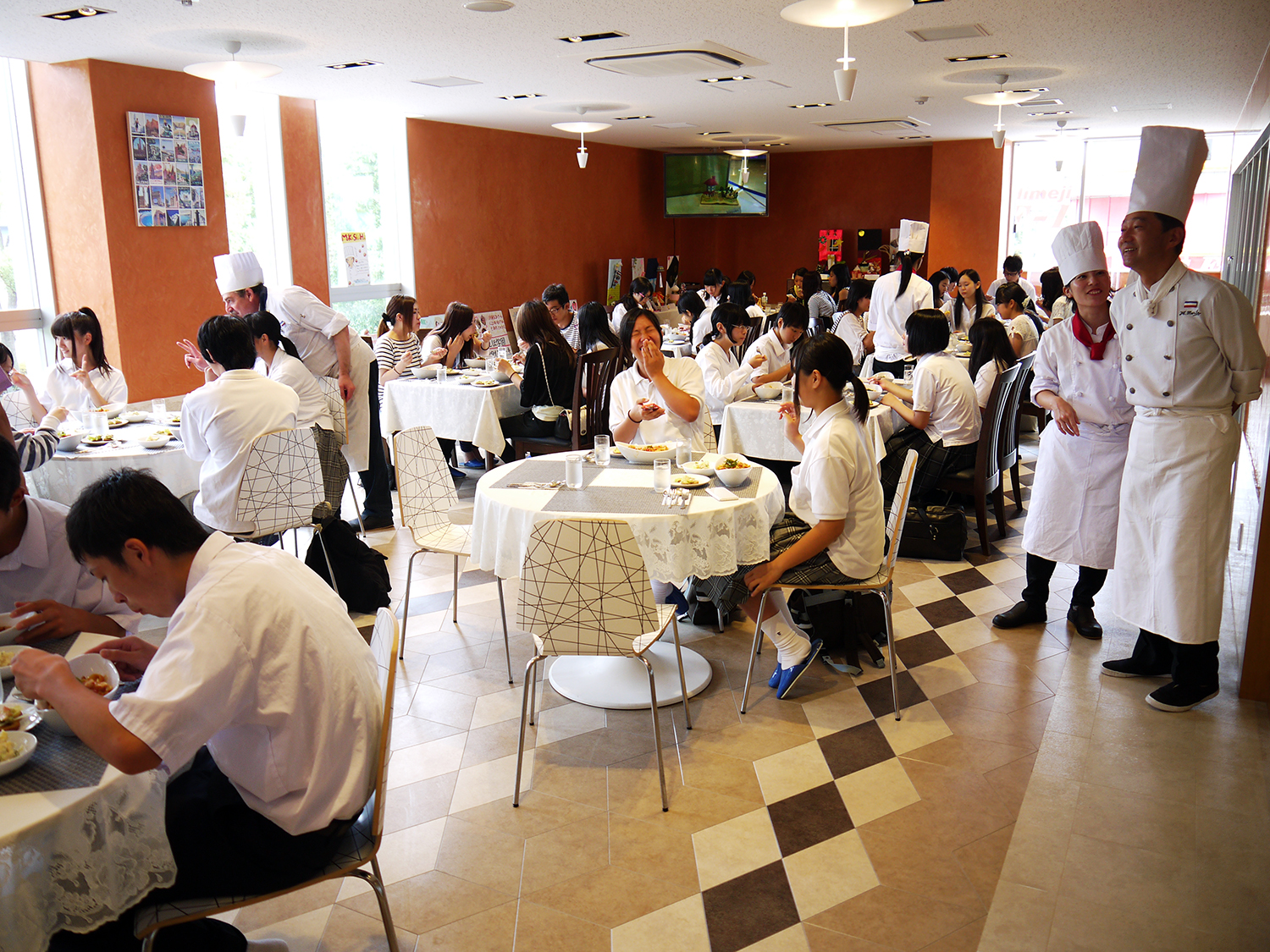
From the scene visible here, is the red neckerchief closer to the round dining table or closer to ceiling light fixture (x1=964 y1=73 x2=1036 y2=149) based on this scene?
the round dining table

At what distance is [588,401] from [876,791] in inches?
141

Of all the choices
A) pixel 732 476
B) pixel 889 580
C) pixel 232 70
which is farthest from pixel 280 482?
pixel 232 70

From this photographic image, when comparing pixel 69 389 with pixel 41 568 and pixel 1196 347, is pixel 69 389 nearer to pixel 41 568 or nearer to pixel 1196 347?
pixel 41 568

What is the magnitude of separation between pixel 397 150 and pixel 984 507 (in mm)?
6550

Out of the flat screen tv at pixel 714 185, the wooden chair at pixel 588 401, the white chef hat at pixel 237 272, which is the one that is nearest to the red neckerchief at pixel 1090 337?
the wooden chair at pixel 588 401

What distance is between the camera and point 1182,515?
10.5 ft

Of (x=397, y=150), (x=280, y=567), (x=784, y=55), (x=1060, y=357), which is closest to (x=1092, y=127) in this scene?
(x=784, y=55)

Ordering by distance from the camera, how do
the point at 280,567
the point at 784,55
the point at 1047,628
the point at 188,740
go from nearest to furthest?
the point at 188,740
the point at 280,567
the point at 1047,628
the point at 784,55

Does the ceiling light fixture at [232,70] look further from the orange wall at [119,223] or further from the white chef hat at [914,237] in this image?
the white chef hat at [914,237]

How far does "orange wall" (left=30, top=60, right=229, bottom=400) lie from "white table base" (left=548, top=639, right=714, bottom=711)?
4285 millimetres

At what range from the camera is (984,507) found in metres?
4.93

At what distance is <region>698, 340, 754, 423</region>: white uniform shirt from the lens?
555 centimetres

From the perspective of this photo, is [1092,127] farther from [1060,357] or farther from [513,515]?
[513,515]

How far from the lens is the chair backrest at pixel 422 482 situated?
3744 mm
